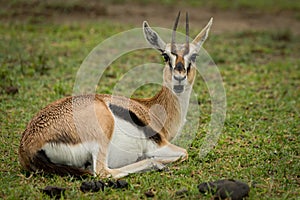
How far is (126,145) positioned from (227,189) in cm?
116

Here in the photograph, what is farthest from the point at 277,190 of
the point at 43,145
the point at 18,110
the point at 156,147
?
the point at 18,110

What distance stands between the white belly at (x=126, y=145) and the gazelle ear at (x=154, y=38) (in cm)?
96

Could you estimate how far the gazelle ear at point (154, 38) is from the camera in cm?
517

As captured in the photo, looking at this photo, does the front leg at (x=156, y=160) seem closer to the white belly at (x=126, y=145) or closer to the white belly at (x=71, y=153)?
the white belly at (x=126, y=145)

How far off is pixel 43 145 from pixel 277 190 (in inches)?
77.6

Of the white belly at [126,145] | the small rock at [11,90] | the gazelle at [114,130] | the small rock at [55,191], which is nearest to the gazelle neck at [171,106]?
the gazelle at [114,130]

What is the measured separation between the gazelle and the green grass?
0.57 feet

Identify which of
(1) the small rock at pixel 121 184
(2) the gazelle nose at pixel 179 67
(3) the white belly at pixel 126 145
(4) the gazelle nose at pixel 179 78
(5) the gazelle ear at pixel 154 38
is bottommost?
(1) the small rock at pixel 121 184

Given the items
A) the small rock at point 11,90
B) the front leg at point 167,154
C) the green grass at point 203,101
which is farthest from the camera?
the small rock at point 11,90

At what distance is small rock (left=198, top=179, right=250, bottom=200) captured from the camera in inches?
151

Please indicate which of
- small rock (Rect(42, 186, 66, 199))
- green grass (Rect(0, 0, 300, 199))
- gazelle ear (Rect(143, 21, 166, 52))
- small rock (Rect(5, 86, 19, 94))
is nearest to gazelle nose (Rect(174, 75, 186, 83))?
gazelle ear (Rect(143, 21, 166, 52))

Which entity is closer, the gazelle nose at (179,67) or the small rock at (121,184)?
the small rock at (121,184)

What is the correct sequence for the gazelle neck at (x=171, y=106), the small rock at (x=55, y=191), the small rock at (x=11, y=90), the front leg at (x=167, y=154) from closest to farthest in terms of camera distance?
the small rock at (x=55, y=191) → the front leg at (x=167, y=154) → the gazelle neck at (x=171, y=106) → the small rock at (x=11, y=90)

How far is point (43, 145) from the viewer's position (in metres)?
4.22
